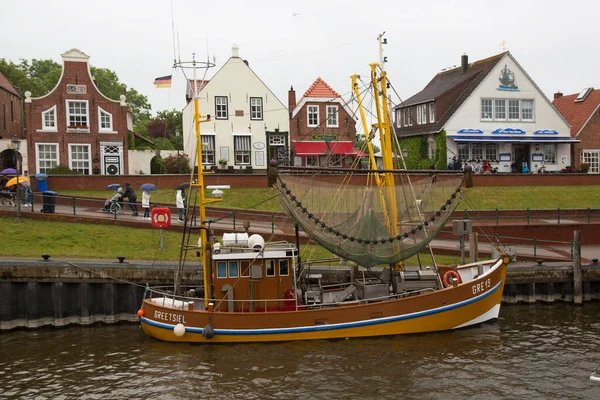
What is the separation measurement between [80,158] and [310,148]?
17.4m

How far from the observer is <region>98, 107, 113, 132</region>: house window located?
141 feet

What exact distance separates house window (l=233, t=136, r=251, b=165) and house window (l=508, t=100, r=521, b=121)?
2151 cm

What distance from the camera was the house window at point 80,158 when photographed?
1668 inches

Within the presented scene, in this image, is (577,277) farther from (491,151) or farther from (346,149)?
(491,151)

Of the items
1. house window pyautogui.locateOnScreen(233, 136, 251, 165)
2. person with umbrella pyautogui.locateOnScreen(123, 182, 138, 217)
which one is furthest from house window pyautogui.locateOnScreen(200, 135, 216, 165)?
person with umbrella pyautogui.locateOnScreen(123, 182, 138, 217)

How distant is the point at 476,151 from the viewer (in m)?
48.6

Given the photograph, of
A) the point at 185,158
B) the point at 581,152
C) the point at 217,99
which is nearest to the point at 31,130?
the point at 185,158

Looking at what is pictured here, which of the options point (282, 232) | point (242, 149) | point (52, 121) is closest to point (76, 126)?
point (52, 121)

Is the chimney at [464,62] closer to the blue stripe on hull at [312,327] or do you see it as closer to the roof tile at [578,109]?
the roof tile at [578,109]

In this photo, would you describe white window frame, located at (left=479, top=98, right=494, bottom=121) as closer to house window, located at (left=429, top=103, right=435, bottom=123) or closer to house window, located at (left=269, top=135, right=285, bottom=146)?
house window, located at (left=429, top=103, right=435, bottom=123)

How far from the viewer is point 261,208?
34500mm

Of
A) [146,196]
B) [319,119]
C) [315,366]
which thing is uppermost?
[319,119]

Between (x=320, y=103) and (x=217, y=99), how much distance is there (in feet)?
27.9

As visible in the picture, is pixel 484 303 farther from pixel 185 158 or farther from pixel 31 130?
pixel 31 130
